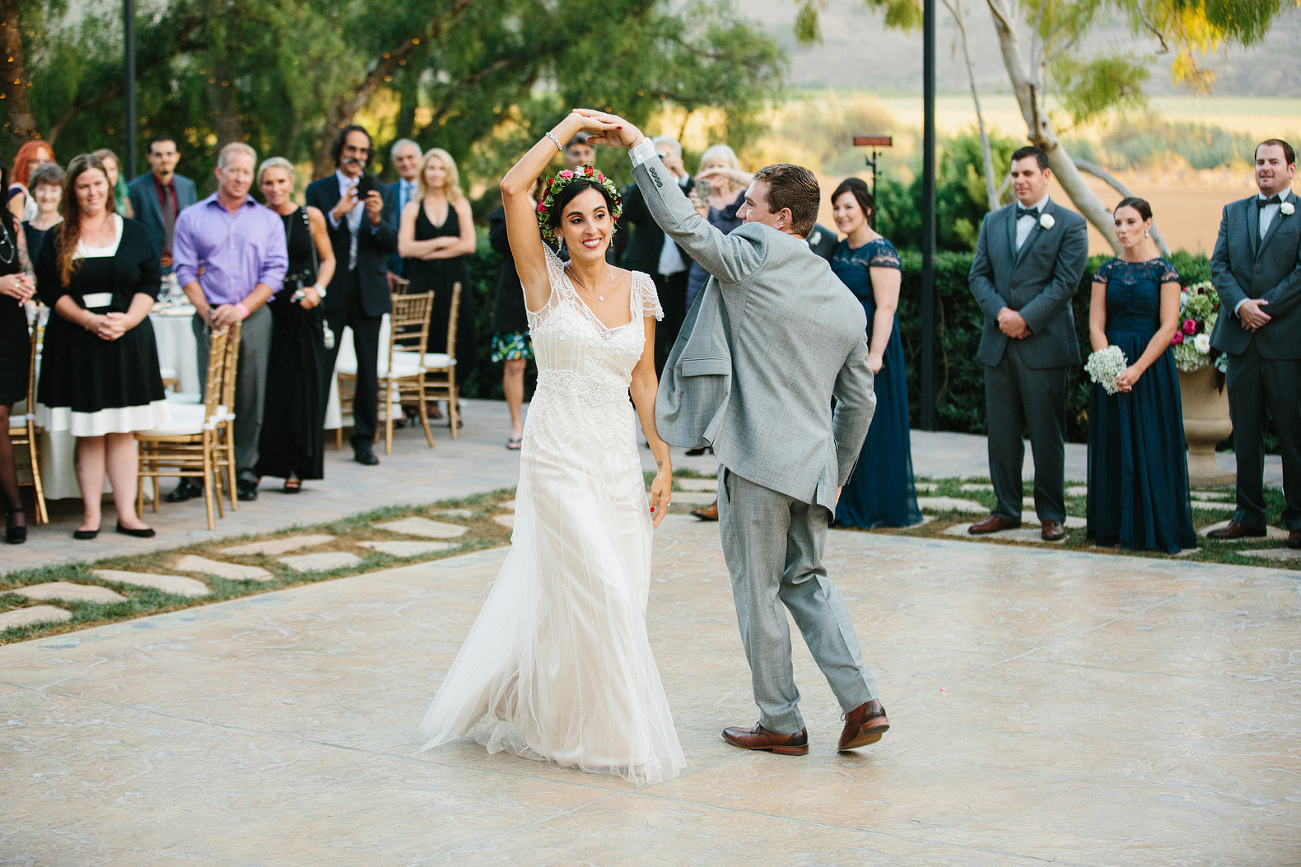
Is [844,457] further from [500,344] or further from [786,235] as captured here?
[500,344]

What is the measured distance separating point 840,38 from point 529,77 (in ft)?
40.4

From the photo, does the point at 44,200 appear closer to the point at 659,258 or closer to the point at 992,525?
the point at 659,258

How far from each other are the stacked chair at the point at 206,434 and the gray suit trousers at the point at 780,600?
4378 millimetres

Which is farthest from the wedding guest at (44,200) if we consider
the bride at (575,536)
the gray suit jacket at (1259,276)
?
the gray suit jacket at (1259,276)

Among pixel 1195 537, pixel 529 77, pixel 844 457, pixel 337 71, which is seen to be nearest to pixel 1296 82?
pixel 529 77

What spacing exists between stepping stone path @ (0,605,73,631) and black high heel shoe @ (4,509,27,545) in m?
1.44

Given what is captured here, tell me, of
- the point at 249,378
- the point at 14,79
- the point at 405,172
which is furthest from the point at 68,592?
the point at 14,79

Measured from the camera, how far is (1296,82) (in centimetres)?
1869

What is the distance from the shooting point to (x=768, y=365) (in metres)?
4.01

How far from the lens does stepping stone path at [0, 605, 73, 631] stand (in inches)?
220

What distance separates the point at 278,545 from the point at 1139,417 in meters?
4.54

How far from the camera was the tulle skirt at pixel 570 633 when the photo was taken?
13.0 ft

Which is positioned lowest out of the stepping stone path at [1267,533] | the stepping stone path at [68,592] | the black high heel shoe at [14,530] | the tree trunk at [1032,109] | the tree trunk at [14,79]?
the stepping stone path at [1267,533]

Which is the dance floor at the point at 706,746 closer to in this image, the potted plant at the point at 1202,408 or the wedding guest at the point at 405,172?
the potted plant at the point at 1202,408
